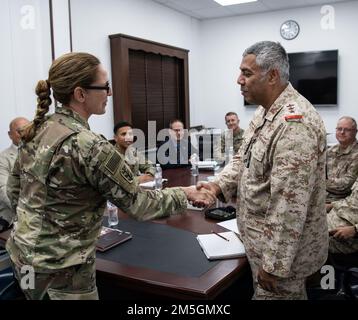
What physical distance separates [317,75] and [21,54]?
4.26 m

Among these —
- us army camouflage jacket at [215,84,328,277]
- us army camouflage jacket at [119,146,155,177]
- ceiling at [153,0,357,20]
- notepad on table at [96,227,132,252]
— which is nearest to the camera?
us army camouflage jacket at [215,84,328,277]

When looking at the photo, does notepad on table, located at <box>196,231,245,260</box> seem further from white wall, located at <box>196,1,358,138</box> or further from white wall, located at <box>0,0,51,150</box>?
white wall, located at <box>196,1,358,138</box>

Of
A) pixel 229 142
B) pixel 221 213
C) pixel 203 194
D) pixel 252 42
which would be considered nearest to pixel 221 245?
pixel 203 194

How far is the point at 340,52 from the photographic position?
18.1ft

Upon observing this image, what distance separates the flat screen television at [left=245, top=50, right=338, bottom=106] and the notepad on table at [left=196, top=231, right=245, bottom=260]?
14.7 feet

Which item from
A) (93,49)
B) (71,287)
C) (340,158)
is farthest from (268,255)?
(93,49)

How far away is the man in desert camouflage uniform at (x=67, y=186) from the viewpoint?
1171 millimetres

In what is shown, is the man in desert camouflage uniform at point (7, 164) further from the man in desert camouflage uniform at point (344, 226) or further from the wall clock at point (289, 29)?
the wall clock at point (289, 29)

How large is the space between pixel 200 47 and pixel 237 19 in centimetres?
81

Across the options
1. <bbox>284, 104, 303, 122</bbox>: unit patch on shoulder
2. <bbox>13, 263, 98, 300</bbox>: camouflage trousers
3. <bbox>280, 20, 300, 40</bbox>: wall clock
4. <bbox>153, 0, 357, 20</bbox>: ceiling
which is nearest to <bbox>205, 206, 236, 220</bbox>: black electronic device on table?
<bbox>284, 104, 303, 122</bbox>: unit patch on shoulder

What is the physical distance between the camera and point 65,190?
1.19 metres

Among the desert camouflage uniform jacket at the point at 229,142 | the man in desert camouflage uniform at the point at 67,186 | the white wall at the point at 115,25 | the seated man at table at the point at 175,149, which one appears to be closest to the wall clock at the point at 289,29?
the white wall at the point at 115,25

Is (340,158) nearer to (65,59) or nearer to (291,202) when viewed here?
(291,202)

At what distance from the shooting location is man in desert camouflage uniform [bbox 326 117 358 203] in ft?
10.4
